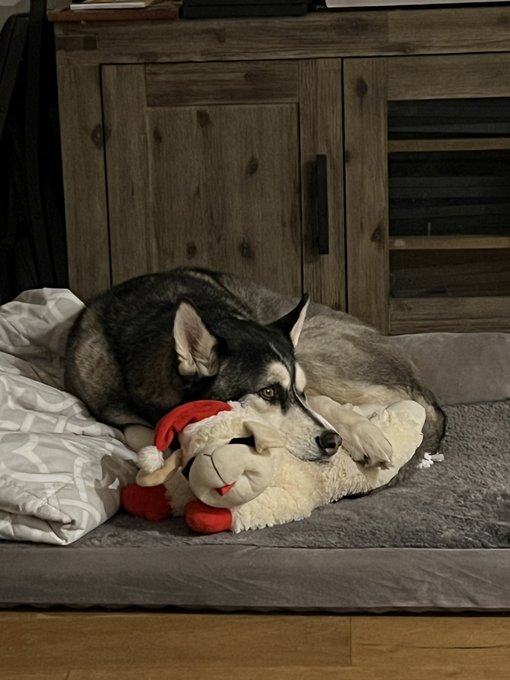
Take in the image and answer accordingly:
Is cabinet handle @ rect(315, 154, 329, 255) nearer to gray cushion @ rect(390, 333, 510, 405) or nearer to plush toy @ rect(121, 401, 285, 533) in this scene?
gray cushion @ rect(390, 333, 510, 405)

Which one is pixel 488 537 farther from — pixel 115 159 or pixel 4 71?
pixel 4 71

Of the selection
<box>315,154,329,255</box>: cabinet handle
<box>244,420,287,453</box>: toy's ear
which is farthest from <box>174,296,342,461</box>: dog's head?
<box>315,154,329,255</box>: cabinet handle

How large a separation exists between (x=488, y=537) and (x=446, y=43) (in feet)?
6.00

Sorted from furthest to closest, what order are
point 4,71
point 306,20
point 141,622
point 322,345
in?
point 4,71
point 306,20
point 322,345
point 141,622

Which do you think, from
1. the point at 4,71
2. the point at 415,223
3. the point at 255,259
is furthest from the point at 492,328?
the point at 4,71

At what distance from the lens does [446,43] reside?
11.6 feet

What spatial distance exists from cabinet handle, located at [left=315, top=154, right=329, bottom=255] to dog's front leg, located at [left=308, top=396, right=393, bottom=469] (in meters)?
1.24

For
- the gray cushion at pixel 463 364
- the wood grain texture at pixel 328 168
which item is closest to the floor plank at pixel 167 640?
the gray cushion at pixel 463 364

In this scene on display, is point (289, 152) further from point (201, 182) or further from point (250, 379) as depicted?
point (250, 379)

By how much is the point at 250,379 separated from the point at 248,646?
574 mm

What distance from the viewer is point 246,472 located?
217cm

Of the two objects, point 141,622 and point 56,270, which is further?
point 56,270

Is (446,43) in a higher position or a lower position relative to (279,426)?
higher

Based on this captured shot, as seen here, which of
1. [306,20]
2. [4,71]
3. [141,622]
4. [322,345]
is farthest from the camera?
[4,71]
